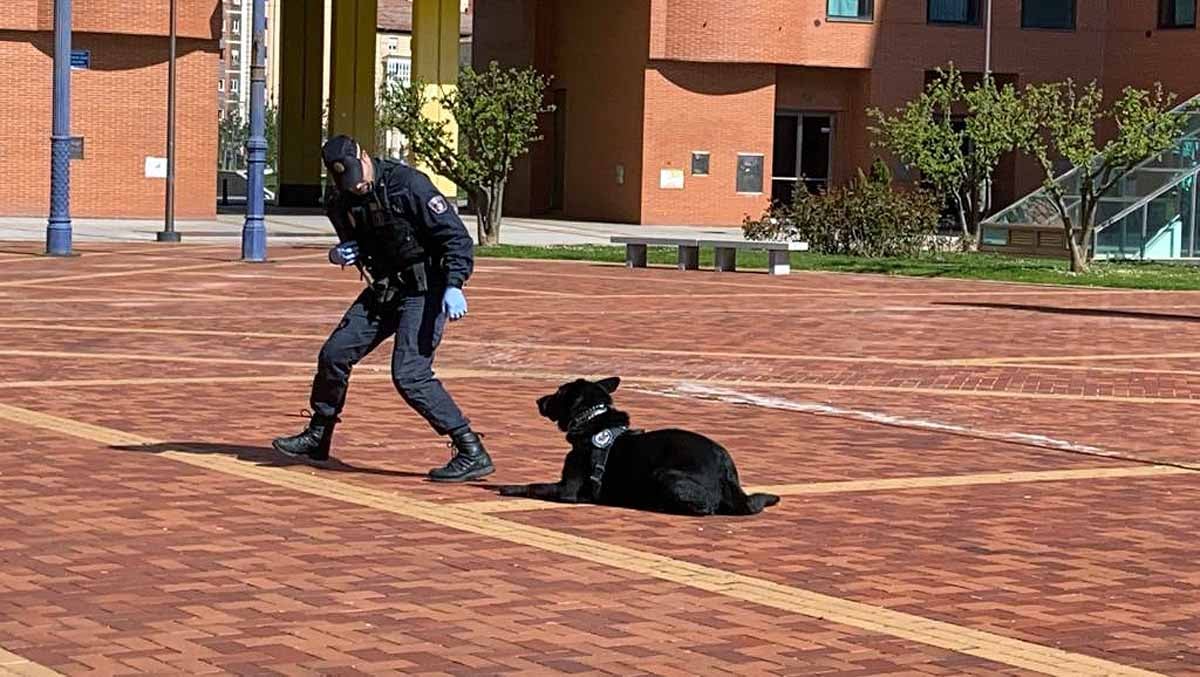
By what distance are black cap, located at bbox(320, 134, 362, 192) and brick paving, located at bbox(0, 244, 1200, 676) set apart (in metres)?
1.41

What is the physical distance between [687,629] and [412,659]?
3.38ft

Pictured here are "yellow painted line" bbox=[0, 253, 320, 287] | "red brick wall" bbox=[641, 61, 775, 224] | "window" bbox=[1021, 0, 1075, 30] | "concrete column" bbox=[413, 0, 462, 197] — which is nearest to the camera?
"yellow painted line" bbox=[0, 253, 320, 287]

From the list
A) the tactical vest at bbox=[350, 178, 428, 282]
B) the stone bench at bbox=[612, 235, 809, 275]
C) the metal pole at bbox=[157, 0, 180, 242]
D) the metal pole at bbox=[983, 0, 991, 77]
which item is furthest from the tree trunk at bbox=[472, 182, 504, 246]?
the tactical vest at bbox=[350, 178, 428, 282]

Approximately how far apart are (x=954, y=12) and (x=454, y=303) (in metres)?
46.5

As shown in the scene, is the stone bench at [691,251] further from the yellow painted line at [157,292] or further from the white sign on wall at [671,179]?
the white sign on wall at [671,179]

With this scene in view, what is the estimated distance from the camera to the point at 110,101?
46.2 m

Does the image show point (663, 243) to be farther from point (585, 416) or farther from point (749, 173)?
point (585, 416)

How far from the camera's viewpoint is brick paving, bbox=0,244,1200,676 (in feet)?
23.4

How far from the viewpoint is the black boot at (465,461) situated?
10.6 m

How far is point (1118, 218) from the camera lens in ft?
127

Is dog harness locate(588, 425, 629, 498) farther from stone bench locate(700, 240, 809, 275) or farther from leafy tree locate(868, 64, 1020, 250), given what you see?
leafy tree locate(868, 64, 1020, 250)

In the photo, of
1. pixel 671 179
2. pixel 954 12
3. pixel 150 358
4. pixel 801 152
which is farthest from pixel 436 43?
pixel 150 358

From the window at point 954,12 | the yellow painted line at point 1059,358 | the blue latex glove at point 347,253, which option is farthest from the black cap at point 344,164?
the window at point 954,12

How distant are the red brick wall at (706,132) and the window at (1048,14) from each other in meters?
6.86
